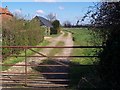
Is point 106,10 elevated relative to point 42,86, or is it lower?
elevated

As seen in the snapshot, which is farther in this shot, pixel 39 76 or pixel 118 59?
pixel 39 76

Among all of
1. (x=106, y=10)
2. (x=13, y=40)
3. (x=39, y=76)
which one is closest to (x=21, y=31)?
(x=13, y=40)

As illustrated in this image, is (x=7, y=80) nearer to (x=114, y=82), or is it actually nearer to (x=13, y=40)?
(x=114, y=82)

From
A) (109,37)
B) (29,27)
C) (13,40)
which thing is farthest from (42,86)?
(29,27)

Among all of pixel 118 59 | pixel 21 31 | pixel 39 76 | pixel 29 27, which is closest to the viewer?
pixel 118 59

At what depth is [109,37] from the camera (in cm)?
675

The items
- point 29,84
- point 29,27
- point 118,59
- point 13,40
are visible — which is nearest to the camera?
point 118,59

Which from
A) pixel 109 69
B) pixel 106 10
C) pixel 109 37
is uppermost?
pixel 106 10

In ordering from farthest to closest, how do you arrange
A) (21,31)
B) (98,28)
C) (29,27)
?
(29,27)
(21,31)
(98,28)

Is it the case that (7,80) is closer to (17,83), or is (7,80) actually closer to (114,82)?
(17,83)

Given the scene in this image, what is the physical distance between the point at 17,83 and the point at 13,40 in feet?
33.3

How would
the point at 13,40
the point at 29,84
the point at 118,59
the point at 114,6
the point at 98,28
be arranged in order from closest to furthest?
1. the point at 118,59
2. the point at 114,6
3. the point at 98,28
4. the point at 29,84
5. the point at 13,40

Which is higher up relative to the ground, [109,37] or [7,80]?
[109,37]

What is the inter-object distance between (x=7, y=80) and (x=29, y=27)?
16802 millimetres
